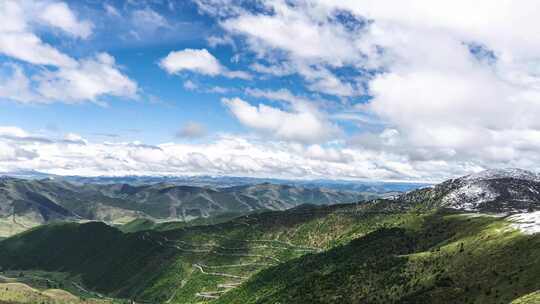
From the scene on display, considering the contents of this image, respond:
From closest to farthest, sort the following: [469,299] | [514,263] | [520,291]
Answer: [520,291] < [469,299] < [514,263]

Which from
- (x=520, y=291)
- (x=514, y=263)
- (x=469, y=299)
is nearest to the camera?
(x=520, y=291)

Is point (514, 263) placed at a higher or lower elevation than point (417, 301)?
higher

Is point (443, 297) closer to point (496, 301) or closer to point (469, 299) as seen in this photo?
point (469, 299)

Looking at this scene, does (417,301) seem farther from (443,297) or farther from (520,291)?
(520,291)

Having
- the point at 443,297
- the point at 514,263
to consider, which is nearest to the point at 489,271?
the point at 514,263

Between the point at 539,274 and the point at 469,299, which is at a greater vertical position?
the point at 539,274

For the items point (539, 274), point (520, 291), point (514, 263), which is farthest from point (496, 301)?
point (514, 263)

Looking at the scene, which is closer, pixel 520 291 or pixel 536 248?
pixel 520 291

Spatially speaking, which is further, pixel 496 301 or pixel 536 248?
pixel 536 248
